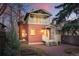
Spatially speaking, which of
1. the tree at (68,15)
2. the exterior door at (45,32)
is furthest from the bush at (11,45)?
the tree at (68,15)

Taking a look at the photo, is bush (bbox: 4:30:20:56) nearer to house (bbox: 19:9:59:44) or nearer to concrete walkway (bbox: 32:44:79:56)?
house (bbox: 19:9:59:44)

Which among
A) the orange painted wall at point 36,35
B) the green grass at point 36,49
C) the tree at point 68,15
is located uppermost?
the tree at point 68,15

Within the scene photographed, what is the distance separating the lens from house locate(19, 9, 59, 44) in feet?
8.57

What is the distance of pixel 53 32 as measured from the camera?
8.65ft

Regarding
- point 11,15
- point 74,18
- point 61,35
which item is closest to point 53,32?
point 61,35

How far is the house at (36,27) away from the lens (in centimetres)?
261

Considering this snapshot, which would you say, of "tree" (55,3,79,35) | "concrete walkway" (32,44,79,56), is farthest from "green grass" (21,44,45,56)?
"tree" (55,3,79,35)

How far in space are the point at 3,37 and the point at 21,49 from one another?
28cm

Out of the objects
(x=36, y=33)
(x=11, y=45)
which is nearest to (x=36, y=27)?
(x=36, y=33)

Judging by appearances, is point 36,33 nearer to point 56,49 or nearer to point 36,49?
point 36,49

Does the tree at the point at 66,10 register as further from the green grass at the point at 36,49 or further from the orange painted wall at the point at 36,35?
the green grass at the point at 36,49

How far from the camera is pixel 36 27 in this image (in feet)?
8.60

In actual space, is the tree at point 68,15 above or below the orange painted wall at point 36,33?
above

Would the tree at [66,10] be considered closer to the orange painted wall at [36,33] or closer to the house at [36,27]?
the house at [36,27]
